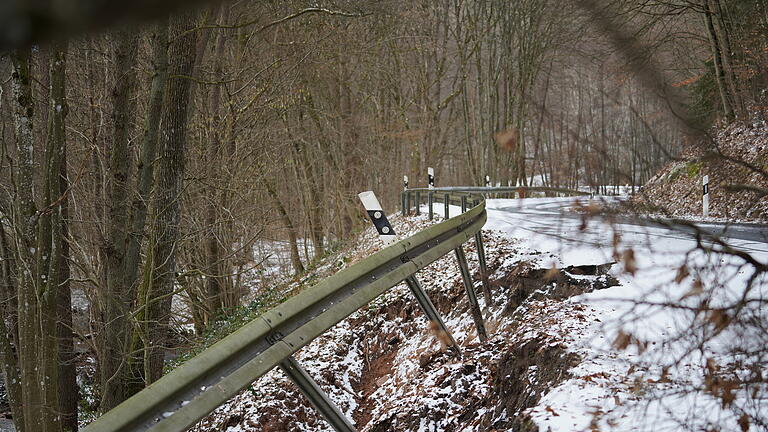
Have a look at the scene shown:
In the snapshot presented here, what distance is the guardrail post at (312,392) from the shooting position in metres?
3.74

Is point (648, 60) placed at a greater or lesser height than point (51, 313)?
greater

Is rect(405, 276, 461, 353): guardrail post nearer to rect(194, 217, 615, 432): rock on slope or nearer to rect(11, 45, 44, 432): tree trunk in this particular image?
rect(194, 217, 615, 432): rock on slope

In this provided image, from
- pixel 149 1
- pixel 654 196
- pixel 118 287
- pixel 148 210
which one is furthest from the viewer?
pixel 148 210

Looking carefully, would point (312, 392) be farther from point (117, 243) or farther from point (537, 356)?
point (117, 243)

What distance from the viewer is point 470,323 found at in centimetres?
760

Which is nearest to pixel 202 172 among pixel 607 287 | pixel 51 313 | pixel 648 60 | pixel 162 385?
pixel 51 313

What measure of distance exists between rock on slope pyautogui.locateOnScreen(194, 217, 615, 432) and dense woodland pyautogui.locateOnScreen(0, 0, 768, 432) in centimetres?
126

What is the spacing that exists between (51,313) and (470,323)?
5.82 m

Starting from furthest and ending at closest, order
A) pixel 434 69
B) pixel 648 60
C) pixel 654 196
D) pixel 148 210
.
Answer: pixel 434 69 → pixel 148 210 → pixel 654 196 → pixel 648 60

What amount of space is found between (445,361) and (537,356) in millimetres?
1253

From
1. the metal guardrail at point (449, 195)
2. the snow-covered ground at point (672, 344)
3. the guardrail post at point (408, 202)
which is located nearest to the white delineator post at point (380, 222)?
the metal guardrail at point (449, 195)

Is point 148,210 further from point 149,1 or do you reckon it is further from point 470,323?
point 149,1

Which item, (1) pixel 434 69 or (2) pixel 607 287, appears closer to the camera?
(2) pixel 607 287

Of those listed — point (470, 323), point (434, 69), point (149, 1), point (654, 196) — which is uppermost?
point (434, 69)
